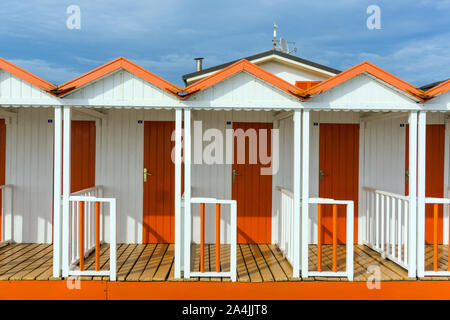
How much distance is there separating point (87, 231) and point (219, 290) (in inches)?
82.6

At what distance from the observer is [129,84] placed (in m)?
3.72

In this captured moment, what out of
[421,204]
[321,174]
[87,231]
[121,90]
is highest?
[121,90]

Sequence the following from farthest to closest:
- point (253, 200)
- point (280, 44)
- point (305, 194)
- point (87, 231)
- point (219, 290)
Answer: point (280, 44)
point (253, 200)
point (87, 231)
point (305, 194)
point (219, 290)

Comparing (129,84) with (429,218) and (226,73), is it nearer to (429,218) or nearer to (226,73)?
(226,73)

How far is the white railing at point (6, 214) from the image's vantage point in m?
5.07

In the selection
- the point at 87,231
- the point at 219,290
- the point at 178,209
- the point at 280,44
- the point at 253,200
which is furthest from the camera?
the point at 280,44

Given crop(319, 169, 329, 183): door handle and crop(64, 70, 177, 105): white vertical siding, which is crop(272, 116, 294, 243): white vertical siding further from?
crop(64, 70, 177, 105): white vertical siding

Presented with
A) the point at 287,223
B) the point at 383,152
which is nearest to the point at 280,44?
the point at 383,152

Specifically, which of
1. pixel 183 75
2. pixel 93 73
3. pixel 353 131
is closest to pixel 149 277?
pixel 93 73

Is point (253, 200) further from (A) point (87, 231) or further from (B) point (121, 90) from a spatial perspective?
(B) point (121, 90)

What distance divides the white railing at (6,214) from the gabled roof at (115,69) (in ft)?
7.95

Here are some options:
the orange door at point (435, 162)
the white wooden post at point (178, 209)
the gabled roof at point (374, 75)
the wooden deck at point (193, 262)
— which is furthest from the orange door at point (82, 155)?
the orange door at point (435, 162)

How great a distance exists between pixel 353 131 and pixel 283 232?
6.52 feet

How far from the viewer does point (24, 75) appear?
3662 millimetres
